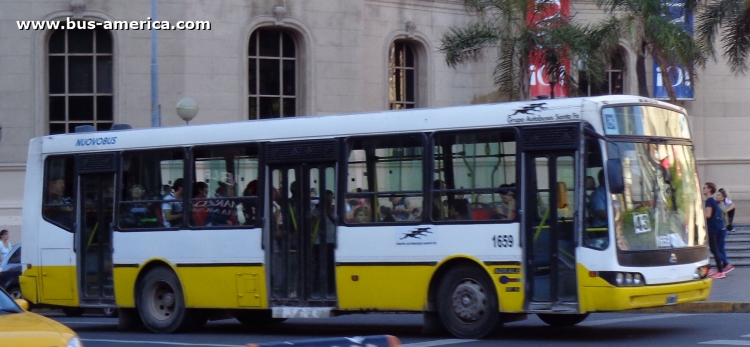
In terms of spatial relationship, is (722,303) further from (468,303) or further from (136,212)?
(136,212)

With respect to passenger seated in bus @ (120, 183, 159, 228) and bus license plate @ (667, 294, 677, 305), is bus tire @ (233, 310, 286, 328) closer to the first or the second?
passenger seated in bus @ (120, 183, 159, 228)

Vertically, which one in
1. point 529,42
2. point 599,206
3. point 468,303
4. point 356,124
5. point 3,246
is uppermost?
point 529,42

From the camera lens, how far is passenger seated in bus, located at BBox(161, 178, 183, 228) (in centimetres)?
1512

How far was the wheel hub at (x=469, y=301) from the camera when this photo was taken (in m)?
12.6

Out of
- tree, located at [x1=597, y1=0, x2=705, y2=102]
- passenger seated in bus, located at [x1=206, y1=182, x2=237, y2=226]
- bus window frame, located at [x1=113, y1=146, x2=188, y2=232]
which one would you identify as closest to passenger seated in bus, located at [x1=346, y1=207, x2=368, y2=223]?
passenger seated in bus, located at [x1=206, y1=182, x2=237, y2=226]

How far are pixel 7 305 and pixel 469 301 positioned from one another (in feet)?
17.8

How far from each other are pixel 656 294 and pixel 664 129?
77.5 inches

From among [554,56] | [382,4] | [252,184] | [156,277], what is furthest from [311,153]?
[382,4]

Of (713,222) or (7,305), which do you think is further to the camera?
(713,222)

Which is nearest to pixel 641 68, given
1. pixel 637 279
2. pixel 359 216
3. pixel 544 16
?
pixel 544 16

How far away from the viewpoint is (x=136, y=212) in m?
15.6

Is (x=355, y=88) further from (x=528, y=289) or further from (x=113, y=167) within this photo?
(x=528, y=289)

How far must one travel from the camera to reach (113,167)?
15.9 meters

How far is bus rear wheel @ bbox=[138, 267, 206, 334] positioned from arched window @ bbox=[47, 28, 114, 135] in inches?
534
